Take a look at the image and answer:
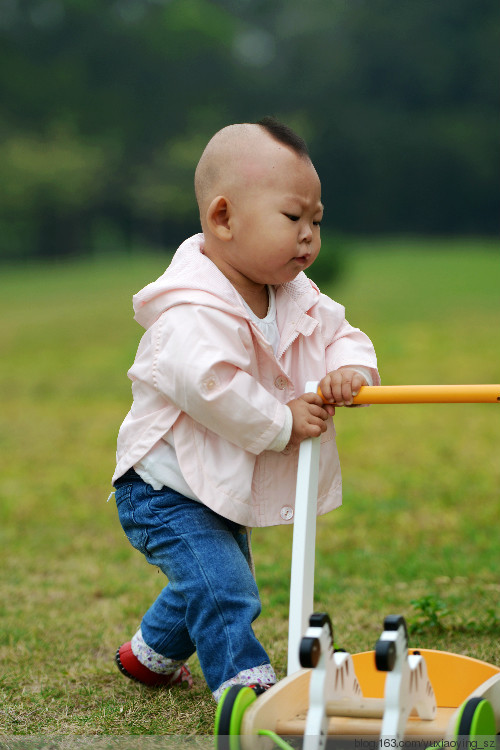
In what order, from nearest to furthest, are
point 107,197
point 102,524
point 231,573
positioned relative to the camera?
1. point 231,573
2. point 102,524
3. point 107,197

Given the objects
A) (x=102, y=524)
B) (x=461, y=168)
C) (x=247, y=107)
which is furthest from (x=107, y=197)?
(x=102, y=524)

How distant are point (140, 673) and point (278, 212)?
1.28 meters

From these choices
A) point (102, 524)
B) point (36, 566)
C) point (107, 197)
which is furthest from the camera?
point (107, 197)

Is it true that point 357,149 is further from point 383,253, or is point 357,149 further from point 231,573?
point 231,573

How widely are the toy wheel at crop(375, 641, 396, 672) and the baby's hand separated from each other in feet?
2.08

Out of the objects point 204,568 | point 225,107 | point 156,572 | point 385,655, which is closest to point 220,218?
point 204,568

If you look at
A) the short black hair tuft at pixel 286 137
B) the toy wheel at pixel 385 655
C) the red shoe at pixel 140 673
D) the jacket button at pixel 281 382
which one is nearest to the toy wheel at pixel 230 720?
the toy wheel at pixel 385 655

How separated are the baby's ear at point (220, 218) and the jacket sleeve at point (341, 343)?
12.4 inches

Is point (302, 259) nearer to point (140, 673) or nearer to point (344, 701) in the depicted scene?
point (344, 701)

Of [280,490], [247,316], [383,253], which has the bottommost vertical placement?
[280,490]

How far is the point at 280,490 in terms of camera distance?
2.38m

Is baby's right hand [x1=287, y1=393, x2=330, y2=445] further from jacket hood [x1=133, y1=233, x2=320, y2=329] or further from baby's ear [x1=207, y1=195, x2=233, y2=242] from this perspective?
baby's ear [x1=207, y1=195, x2=233, y2=242]

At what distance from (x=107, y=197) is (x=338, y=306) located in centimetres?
3302

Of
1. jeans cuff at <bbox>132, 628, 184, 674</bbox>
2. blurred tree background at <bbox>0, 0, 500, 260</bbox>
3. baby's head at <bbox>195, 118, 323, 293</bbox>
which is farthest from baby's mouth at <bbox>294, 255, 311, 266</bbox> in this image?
blurred tree background at <bbox>0, 0, 500, 260</bbox>
